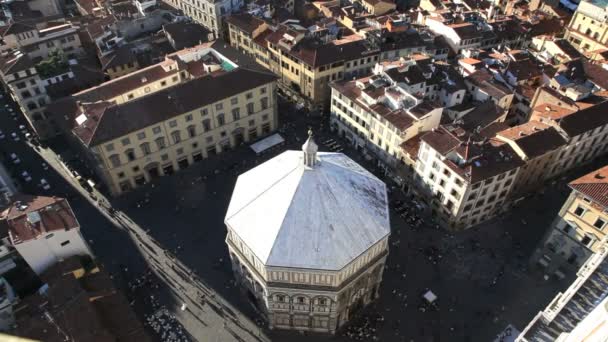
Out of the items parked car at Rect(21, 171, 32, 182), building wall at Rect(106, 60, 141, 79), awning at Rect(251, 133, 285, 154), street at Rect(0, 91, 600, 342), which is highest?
building wall at Rect(106, 60, 141, 79)

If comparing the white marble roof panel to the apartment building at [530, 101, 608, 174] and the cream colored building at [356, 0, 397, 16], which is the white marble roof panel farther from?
the cream colored building at [356, 0, 397, 16]

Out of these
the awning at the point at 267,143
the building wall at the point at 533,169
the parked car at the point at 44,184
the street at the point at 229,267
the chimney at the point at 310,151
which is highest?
the chimney at the point at 310,151

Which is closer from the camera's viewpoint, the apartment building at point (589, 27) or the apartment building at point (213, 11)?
the apartment building at point (589, 27)

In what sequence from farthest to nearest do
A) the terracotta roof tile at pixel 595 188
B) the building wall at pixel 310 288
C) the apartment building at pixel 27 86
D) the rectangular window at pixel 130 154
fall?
the apartment building at pixel 27 86 < the rectangular window at pixel 130 154 < the terracotta roof tile at pixel 595 188 < the building wall at pixel 310 288

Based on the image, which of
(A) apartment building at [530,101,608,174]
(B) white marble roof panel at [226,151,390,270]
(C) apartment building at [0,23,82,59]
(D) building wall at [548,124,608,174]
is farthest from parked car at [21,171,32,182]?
(D) building wall at [548,124,608,174]

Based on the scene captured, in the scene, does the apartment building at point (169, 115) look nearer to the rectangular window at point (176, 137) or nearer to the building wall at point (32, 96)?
the rectangular window at point (176, 137)

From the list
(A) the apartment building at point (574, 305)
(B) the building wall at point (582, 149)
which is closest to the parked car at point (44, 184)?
(A) the apartment building at point (574, 305)

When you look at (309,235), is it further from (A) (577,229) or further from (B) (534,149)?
(B) (534,149)
